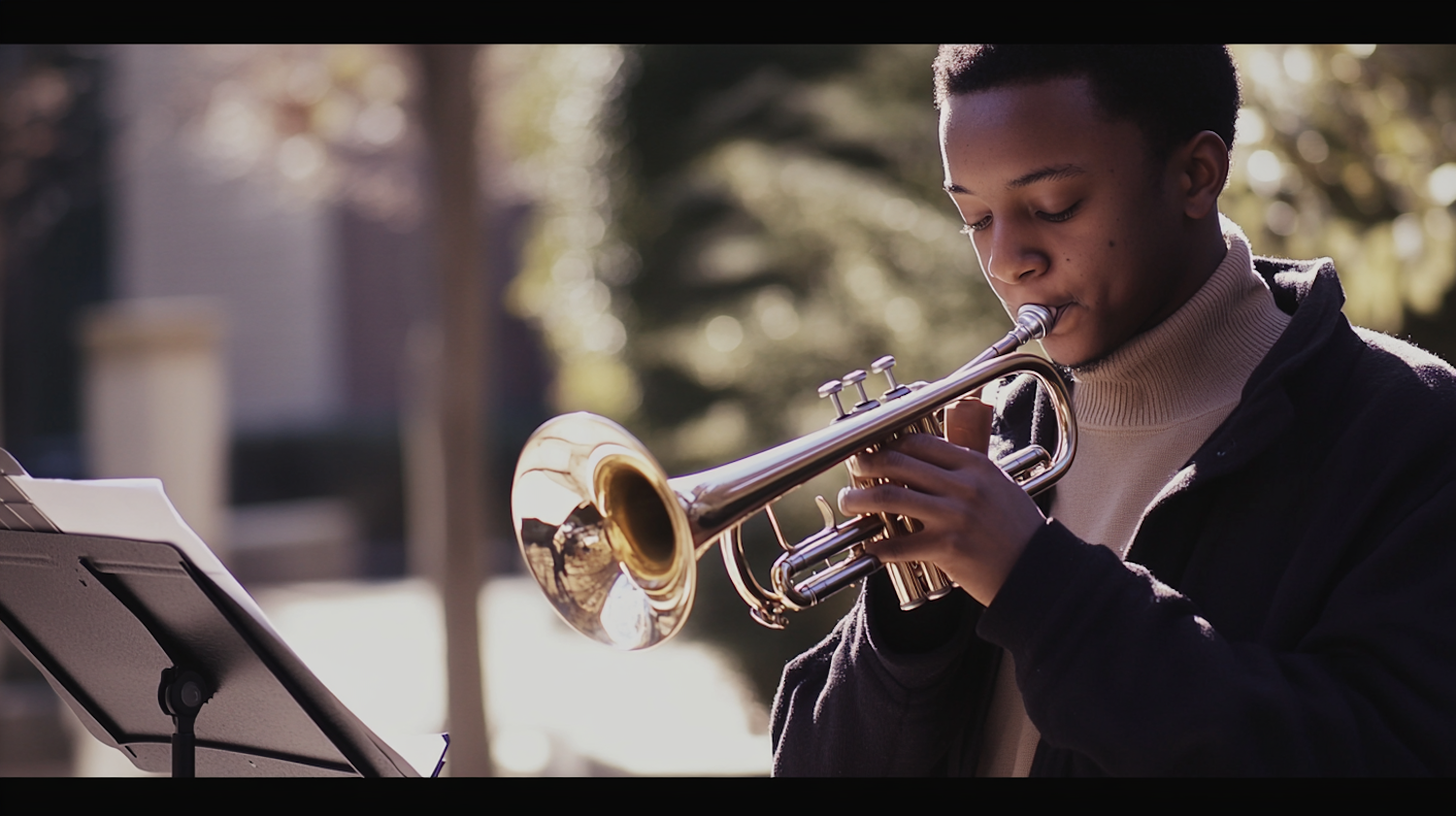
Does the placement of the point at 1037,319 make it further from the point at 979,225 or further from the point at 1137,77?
the point at 1137,77

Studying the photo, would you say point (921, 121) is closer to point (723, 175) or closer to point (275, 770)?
point (723, 175)

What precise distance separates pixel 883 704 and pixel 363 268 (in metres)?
14.5

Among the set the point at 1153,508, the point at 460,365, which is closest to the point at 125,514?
the point at 1153,508

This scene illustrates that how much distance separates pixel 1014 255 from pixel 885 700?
2.03 ft

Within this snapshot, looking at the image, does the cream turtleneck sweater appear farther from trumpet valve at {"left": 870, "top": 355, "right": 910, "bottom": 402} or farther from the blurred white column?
the blurred white column

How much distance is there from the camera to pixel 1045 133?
5.65 feet

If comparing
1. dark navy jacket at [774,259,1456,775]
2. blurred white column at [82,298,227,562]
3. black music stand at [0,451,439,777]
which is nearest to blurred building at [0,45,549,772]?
blurred white column at [82,298,227,562]

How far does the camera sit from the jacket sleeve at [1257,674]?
4.88ft

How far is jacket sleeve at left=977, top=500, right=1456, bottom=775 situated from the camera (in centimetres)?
149

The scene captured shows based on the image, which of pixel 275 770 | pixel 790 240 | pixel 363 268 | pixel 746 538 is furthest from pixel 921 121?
pixel 363 268

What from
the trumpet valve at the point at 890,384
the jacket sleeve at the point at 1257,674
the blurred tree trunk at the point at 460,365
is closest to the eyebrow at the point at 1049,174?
the trumpet valve at the point at 890,384

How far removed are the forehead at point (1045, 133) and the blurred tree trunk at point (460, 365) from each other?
10.9 feet

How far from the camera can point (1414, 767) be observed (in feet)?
4.98

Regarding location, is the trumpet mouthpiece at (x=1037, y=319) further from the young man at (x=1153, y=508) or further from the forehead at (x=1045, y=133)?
the forehead at (x=1045, y=133)
